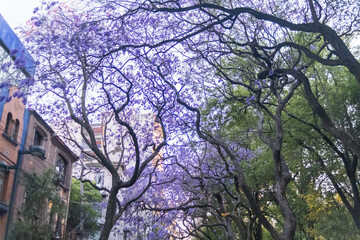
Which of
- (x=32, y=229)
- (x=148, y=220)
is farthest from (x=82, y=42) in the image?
(x=148, y=220)

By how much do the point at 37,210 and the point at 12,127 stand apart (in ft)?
12.3

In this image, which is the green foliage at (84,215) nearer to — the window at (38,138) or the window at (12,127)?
the window at (38,138)

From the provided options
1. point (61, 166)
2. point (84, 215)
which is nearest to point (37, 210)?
point (61, 166)

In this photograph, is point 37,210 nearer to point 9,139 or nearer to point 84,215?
point 9,139

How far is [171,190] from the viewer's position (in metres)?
18.5

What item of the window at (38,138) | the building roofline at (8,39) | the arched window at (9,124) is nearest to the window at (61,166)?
the window at (38,138)

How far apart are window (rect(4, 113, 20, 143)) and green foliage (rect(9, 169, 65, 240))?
1721 mm

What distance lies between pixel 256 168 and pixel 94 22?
9.52 metres

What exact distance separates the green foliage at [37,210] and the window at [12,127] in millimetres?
1721

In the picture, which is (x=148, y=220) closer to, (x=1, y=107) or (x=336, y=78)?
(x=1, y=107)

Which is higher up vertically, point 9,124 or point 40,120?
point 40,120

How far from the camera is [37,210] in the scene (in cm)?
1385

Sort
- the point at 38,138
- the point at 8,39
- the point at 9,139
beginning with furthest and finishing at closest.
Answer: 1. the point at 38,138
2. the point at 9,139
3. the point at 8,39

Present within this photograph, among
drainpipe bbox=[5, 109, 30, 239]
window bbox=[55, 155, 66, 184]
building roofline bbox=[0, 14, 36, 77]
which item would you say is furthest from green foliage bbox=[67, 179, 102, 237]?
building roofline bbox=[0, 14, 36, 77]
